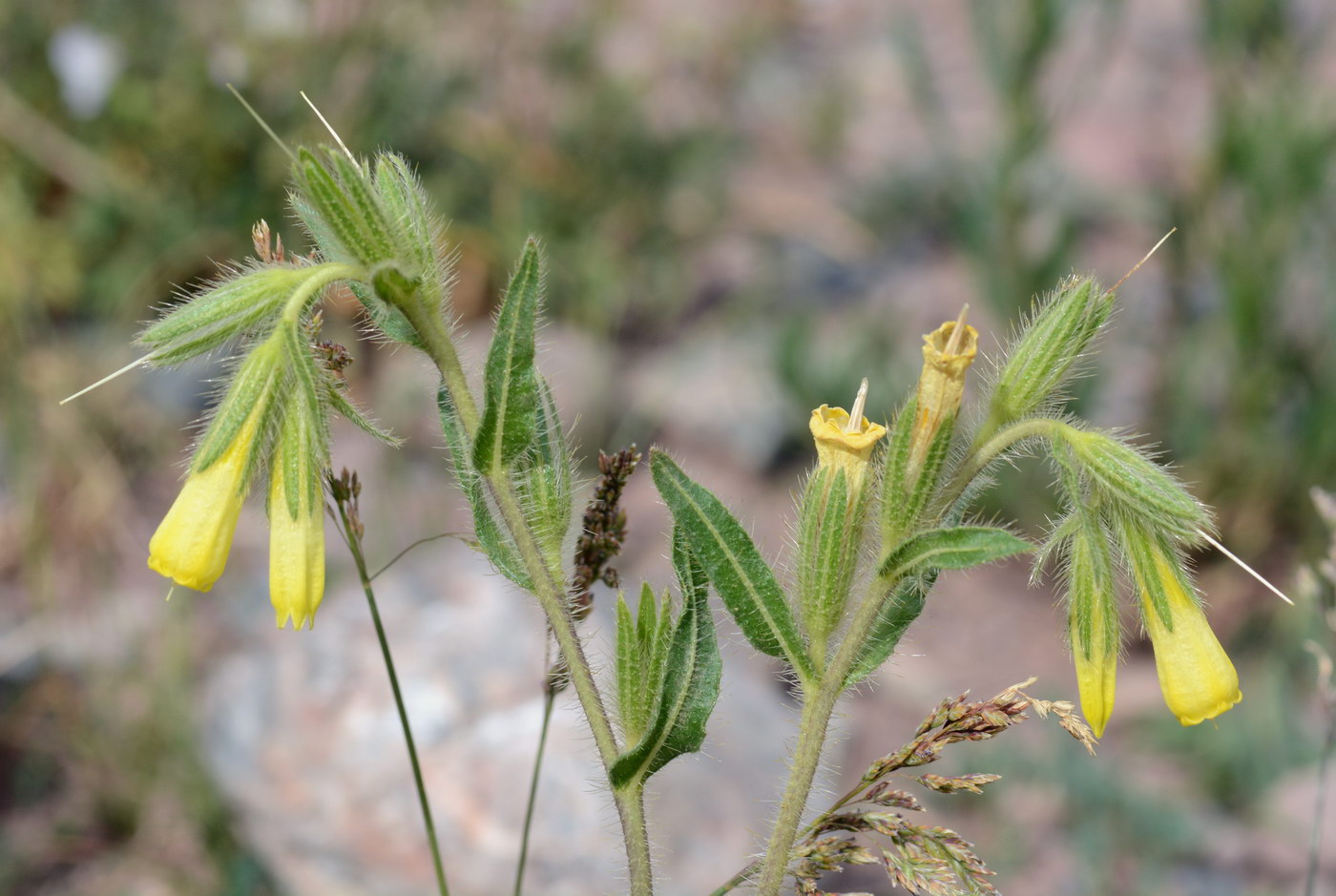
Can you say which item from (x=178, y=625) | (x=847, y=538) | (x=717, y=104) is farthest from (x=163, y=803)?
(x=717, y=104)

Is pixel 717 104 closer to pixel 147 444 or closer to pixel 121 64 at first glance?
pixel 121 64

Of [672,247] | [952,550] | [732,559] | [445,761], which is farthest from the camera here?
[672,247]

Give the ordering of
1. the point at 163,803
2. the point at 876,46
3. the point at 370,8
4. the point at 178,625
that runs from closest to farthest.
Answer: the point at 163,803
the point at 178,625
the point at 370,8
the point at 876,46

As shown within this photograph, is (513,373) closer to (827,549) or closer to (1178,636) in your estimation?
(827,549)

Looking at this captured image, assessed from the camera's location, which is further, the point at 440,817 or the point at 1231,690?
the point at 440,817

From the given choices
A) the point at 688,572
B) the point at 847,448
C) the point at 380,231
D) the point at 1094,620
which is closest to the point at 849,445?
the point at 847,448

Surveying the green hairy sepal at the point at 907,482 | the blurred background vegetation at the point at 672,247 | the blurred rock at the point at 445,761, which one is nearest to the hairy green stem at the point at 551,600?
the green hairy sepal at the point at 907,482
